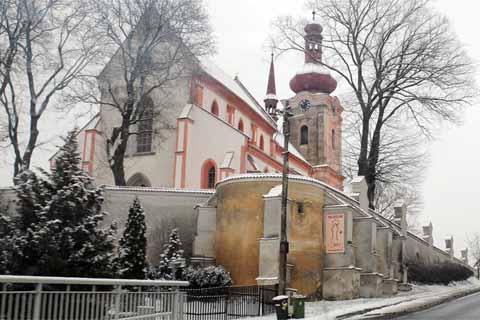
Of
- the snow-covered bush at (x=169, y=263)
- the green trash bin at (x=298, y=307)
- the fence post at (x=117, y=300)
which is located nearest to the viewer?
the fence post at (x=117, y=300)

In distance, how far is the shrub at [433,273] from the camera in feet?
124

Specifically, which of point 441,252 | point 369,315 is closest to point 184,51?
point 369,315

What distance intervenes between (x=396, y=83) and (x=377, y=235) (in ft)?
29.8

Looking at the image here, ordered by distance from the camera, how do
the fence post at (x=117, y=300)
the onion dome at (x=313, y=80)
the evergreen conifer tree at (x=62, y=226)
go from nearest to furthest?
1. the fence post at (x=117, y=300)
2. the evergreen conifer tree at (x=62, y=226)
3. the onion dome at (x=313, y=80)

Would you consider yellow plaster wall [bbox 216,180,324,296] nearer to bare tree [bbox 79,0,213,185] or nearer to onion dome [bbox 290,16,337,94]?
bare tree [bbox 79,0,213,185]

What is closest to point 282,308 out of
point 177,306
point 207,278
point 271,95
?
point 177,306

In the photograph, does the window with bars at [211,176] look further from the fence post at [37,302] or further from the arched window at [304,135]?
the arched window at [304,135]

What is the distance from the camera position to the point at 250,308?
64.8 ft

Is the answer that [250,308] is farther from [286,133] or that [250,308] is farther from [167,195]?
[167,195]

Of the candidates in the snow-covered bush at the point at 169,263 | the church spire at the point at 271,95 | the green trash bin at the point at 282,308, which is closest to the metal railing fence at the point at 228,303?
the green trash bin at the point at 282,308

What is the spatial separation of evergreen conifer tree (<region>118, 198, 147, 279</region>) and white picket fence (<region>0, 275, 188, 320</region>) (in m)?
8.59

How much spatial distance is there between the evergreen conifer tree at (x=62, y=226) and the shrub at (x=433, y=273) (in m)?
24.5

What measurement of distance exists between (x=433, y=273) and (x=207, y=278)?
22252mm

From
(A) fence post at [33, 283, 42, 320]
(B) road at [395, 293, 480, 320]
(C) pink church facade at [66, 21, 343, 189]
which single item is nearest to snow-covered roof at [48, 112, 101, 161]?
(C) pink church facade at [66, 21, 343, 189]
